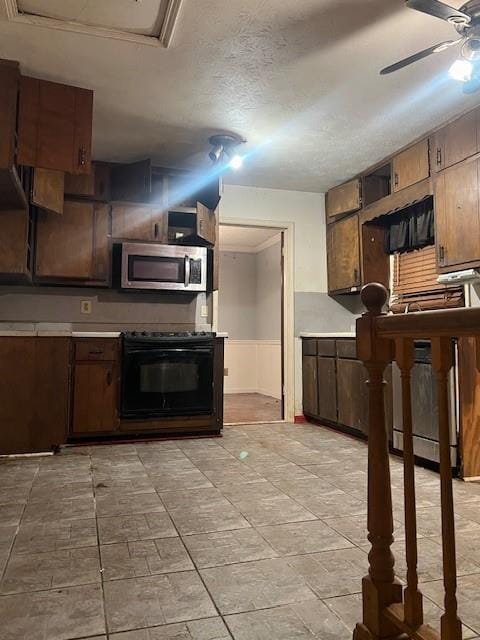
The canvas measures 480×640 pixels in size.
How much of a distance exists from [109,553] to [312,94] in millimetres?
2744

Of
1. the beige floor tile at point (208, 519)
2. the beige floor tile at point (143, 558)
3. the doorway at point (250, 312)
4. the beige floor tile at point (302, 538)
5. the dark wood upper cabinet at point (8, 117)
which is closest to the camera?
the beige floor tile at point (143, 558)

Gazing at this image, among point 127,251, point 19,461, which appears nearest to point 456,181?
point 127,251

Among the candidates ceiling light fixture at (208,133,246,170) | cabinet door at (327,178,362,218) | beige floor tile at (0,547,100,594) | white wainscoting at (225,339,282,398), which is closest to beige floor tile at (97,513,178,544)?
beige floor tile at (0,547,100,594)

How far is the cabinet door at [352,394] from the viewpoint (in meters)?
3.67

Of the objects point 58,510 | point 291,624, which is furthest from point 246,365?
point 291,624

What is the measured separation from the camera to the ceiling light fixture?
3.57m

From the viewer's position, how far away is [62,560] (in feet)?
5.48

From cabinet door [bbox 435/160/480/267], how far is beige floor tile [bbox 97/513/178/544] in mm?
2411

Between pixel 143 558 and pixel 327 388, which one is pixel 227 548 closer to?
pixel 143 558

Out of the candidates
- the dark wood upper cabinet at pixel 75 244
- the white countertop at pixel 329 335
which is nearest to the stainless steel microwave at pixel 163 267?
the dark wood upper cabinet at pixel 75 244

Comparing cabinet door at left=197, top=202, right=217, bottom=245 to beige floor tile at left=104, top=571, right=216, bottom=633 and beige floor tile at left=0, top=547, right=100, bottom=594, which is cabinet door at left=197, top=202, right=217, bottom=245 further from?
beige floor tile at left=104, top=571, right=216, bottom=633

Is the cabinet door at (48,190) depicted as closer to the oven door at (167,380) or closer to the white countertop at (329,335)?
the oven door at (167,380)

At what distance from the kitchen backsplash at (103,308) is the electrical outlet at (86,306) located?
18 millimetres

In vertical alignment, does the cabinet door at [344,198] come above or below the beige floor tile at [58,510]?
above
